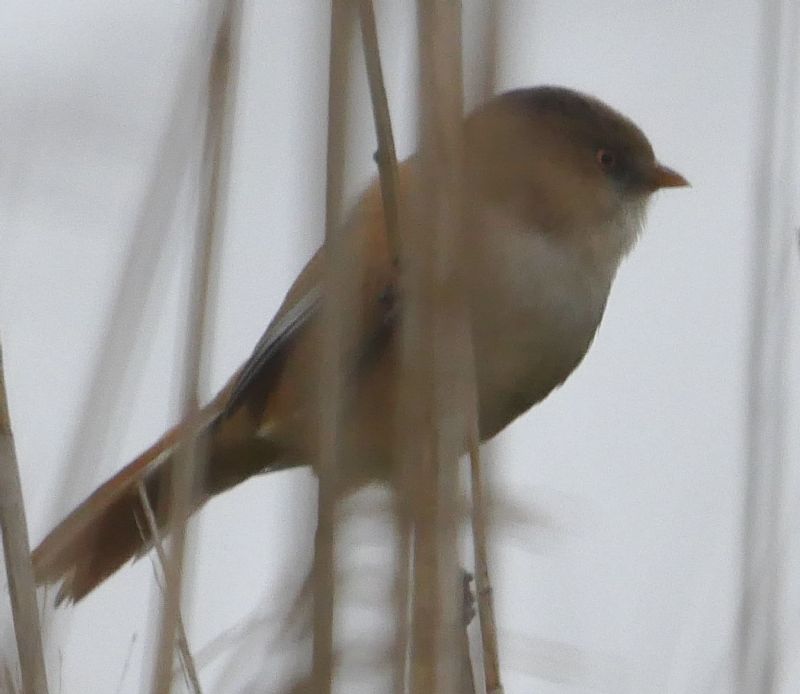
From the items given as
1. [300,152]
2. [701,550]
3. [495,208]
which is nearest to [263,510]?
[495,208]

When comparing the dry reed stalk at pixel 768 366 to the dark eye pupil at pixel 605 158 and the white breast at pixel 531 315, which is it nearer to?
the white breast at pixel 531 315

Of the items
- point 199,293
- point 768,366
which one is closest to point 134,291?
point 199,293

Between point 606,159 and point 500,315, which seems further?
point 606,159

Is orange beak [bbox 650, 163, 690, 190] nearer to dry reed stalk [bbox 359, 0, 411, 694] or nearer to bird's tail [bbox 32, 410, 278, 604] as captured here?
bird's tail [bbox 32, 410, 278, 604]

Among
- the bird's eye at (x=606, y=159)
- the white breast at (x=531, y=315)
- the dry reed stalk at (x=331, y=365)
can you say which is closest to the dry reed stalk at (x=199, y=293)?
the dry reed stalk at (x=331, y=365)

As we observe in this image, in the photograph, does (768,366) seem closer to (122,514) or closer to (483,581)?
(483,581)

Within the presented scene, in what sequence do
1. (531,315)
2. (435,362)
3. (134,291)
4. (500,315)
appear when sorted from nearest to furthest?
(435,362), (134,291), (500,315), (531,315)

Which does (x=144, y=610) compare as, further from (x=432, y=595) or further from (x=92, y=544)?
(x=432, y=595)

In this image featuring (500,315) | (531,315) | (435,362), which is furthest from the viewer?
(531,315)
